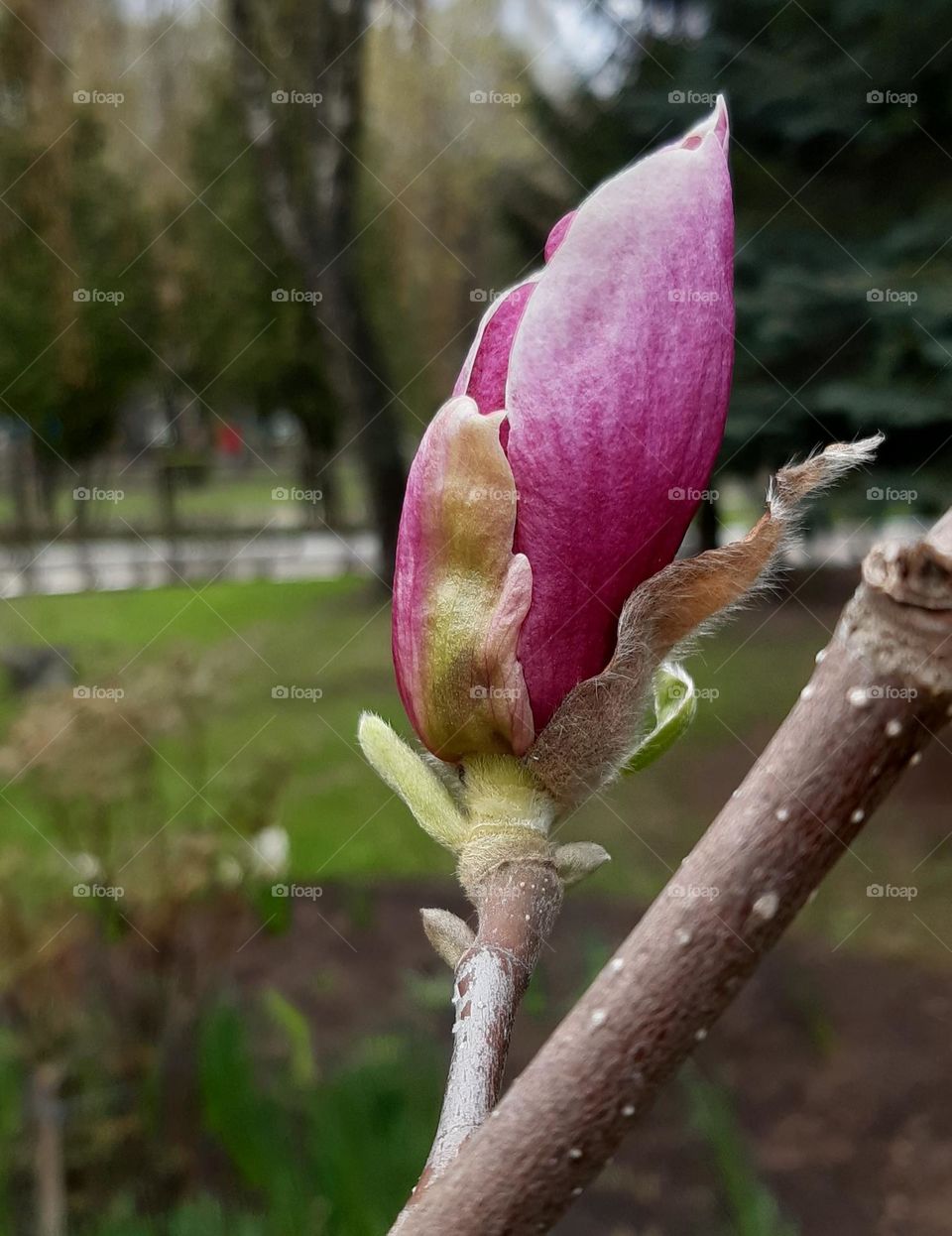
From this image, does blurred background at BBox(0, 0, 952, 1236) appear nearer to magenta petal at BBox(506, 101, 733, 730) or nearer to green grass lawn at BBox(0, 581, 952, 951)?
green grass lawn at BBox(0, 581, 952, 951)

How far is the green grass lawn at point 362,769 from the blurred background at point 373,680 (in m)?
0.02

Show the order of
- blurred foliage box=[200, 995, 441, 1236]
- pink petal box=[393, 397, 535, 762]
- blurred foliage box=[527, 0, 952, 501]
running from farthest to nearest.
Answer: blurred foliage box=[527, 0, 952, 501]
blurred foliage box=[200, 995, 441, 1236]
pink petal box=[393, 397, 535, 762]

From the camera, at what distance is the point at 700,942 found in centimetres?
18

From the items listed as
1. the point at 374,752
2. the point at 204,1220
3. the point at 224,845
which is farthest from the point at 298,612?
the point at 374,752

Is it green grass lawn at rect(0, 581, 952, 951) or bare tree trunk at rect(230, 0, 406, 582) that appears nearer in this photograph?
green grass lawn at rect(0, 581, 952, 951)

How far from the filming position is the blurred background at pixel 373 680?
5.75 feet

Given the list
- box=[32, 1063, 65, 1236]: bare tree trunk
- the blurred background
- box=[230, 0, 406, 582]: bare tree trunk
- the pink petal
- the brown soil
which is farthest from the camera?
box=[230, 0, 406, 582]: bare tree trunk

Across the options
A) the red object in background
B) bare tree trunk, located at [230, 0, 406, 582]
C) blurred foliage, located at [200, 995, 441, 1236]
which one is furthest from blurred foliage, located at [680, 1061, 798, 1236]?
the red object in background

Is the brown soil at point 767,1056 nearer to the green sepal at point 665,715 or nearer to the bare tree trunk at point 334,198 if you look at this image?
the green sepal at point 665,715

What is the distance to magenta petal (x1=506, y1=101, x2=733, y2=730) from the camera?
0.25 m

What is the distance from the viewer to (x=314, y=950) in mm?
2594

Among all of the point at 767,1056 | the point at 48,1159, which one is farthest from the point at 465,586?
the point at 767,1056

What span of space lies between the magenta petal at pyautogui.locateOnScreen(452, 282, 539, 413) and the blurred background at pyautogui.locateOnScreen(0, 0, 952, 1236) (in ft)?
1.10

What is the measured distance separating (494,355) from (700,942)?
15 cm
